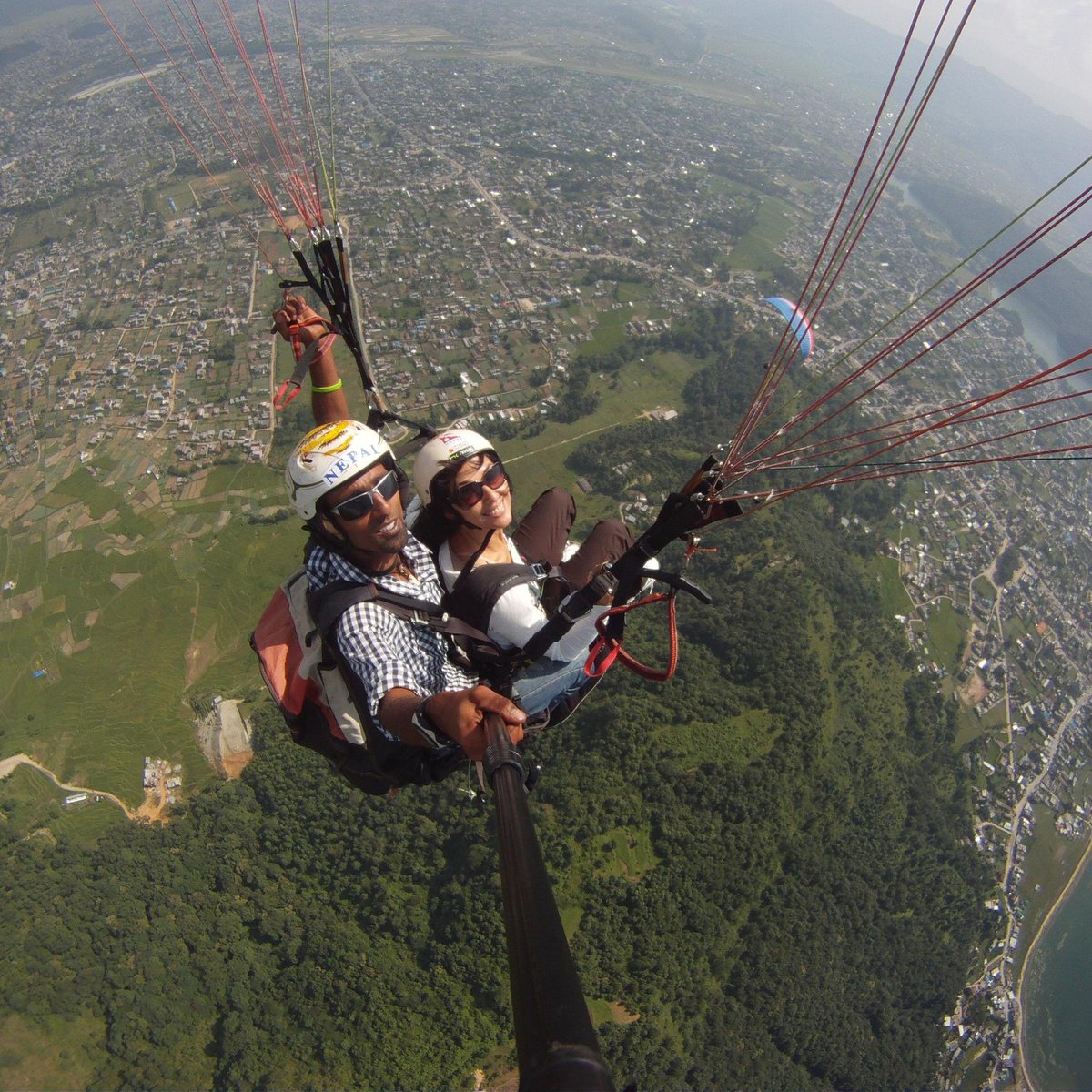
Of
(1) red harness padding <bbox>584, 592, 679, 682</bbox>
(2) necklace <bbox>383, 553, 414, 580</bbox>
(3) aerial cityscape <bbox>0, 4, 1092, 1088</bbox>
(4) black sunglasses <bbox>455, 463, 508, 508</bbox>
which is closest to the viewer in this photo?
(1) red harness padding <bbox>584, 592, 679, 682</bbox>

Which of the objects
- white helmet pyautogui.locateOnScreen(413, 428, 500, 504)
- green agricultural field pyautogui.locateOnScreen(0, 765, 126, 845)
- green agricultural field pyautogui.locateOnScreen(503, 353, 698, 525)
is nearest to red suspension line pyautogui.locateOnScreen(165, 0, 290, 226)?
white helmet pyautogui.locateOnScreen(413, 428, 500, 504)

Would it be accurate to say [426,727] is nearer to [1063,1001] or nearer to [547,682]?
[547,682]

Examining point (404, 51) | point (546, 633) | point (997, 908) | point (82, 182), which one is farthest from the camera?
point (404, 51)

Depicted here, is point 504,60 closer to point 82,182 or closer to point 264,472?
point 82,182

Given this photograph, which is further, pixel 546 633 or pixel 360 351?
pixel 360 351

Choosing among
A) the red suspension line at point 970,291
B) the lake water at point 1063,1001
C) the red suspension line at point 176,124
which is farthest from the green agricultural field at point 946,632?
the red suspension line at point 176,124

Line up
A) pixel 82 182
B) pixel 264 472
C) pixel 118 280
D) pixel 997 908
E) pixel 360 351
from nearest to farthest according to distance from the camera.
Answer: pixel 360 351 < pixel 997 908 < pixel 264 472 < pixel 118 280 < pixel 82 182

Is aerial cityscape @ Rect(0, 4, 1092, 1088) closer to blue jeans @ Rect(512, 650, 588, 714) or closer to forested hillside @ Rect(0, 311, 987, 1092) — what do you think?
forested hillside @ Rect(0, 311, 987, 1092)

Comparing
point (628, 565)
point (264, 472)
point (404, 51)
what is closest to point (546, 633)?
point (628, 565)
